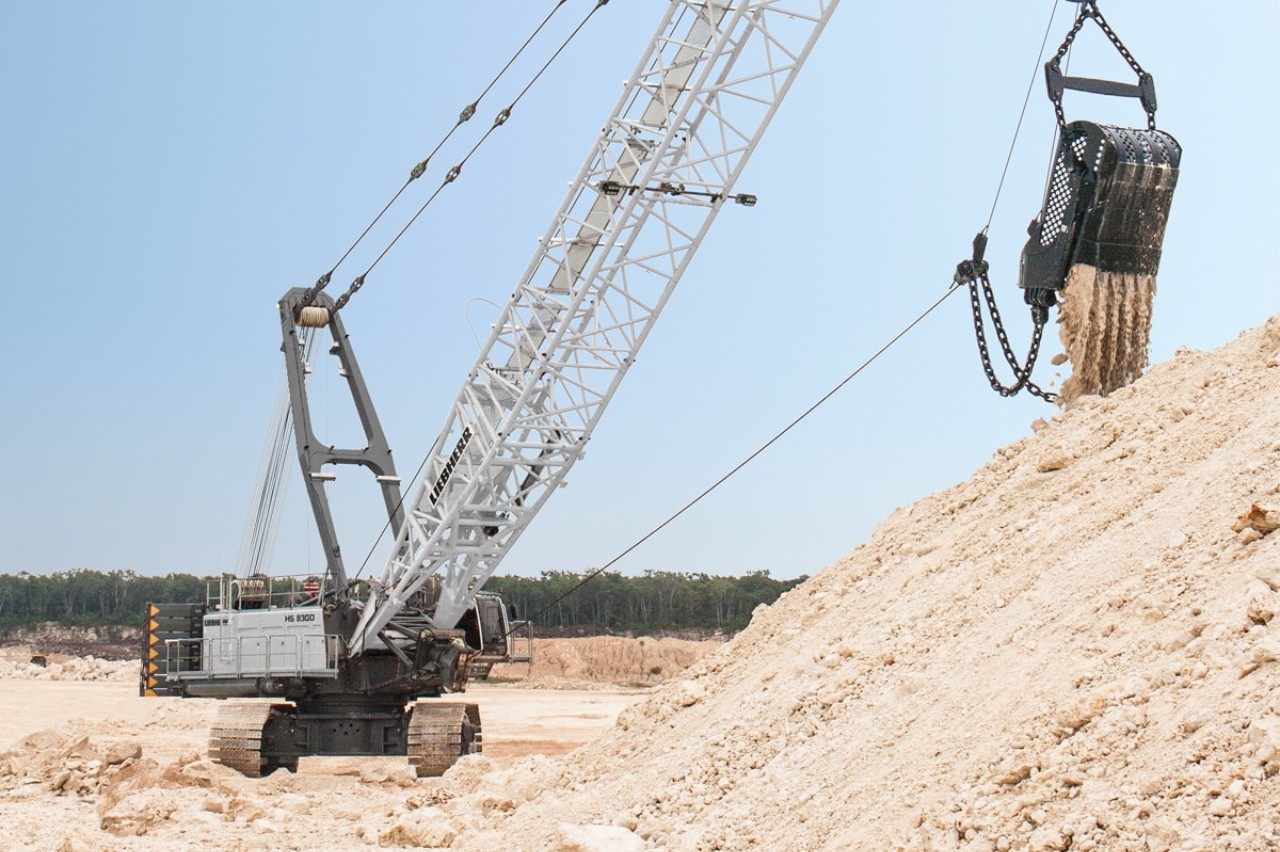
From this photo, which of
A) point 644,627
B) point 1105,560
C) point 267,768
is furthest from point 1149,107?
point 644,627

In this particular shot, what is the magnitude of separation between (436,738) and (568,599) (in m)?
41.2

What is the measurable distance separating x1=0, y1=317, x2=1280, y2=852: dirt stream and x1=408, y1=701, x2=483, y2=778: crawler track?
9.18ft

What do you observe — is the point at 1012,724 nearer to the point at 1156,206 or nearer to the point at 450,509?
the point at 1156,206

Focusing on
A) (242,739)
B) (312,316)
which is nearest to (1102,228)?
(312,316)

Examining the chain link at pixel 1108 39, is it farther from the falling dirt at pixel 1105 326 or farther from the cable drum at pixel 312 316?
the cable drum at pixel 312 316

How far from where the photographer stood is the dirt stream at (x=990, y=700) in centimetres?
685

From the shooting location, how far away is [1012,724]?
308 inches

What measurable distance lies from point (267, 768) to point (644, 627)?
39686 mm

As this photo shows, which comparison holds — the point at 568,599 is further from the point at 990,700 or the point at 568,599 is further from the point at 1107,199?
the point at 990,700

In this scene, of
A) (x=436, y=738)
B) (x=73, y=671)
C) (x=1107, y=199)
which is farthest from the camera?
(x=73, y=671)

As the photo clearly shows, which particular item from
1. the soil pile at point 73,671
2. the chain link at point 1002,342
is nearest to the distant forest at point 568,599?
the soil pile at point 73,671

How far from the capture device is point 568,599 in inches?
2312

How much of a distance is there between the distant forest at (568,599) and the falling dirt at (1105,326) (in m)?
42.4

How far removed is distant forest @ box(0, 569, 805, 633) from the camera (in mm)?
58156
